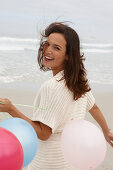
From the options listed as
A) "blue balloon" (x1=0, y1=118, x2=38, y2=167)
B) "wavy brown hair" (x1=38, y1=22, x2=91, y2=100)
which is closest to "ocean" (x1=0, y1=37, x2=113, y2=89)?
"wavy brown hair" (x1=38, y1=22, x2=91, y2=100)

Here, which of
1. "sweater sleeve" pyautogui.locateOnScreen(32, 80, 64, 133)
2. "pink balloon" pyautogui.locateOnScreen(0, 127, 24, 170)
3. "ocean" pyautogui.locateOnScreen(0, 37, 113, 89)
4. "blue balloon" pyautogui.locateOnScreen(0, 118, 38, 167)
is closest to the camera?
"pink balloon" pyautogui.locateOnScreen(0, 127, 24, 170)

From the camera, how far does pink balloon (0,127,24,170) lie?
1.23 meters

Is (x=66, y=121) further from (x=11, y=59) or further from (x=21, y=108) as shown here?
(x=11, y=59)

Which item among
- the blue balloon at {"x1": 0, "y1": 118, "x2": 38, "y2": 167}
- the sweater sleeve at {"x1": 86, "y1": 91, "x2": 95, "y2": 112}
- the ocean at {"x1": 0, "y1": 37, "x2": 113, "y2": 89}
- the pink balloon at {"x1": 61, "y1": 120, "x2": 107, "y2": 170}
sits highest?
the blue balloon at {"x1": 0, "y1": 118, "x2": 38, "y2": 167}

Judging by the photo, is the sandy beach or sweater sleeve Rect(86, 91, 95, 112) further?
the sandy beach

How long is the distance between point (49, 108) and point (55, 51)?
38 centimetres

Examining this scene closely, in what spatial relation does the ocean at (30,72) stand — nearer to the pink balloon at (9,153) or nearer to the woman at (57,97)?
the woman at (57,97)

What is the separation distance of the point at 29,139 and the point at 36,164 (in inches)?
19.6

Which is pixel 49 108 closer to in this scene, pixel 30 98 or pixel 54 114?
pixel 54 114

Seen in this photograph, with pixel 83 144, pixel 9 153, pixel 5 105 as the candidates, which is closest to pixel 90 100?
pixel 83 144

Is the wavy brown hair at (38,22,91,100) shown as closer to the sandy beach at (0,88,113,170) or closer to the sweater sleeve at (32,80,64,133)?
the sweater sleeve at (32,80,64,133)

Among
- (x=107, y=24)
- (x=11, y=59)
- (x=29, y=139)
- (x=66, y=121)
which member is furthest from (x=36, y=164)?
(x=107, y=24)

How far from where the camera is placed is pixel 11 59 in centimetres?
1065

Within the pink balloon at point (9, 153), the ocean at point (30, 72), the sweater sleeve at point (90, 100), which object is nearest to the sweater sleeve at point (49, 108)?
the sweater sleeve at point (90, 100)
